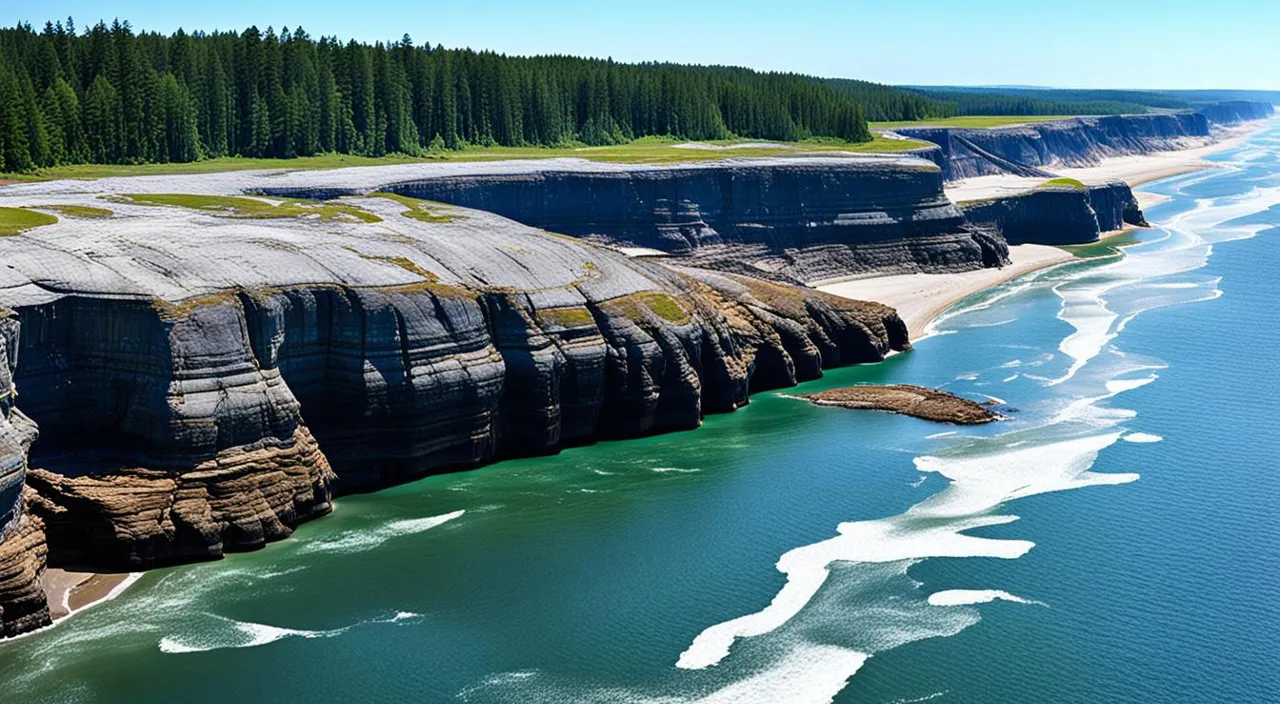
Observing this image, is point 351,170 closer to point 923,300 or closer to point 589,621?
point 923,300

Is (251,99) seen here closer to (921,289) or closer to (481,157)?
(481,157)

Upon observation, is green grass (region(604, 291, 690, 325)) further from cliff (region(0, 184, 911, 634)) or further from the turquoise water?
the turquoise water

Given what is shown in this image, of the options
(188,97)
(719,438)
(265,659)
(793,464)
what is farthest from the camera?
(188,97)

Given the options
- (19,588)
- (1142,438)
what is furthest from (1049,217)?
(19,588)

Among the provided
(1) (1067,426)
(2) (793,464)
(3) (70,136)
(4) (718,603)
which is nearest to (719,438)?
(2) (793,464)

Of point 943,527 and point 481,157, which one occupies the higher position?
point 481,157

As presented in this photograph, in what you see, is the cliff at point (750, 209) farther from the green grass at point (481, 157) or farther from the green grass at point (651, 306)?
the green grass at point (651, 306)

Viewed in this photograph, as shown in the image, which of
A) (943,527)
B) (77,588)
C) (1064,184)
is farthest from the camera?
(1064,184)
